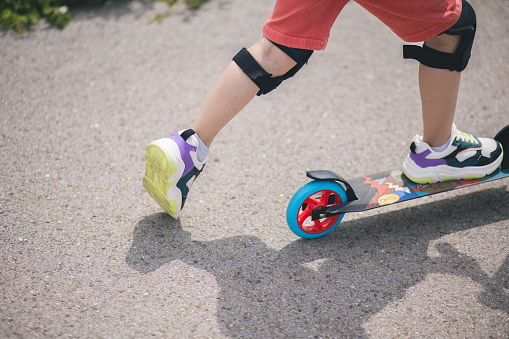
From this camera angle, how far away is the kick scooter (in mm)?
1899

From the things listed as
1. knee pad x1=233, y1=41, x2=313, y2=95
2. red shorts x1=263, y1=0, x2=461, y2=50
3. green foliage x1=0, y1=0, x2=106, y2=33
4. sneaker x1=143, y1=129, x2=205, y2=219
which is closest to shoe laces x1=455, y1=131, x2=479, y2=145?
red shorts x1=263, y1=0, x2=461, y2=50

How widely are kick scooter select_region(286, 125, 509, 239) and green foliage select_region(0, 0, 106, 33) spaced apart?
2.73 metres

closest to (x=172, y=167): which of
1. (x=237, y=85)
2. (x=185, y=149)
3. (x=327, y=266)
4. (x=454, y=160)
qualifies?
(x=185, y=149)

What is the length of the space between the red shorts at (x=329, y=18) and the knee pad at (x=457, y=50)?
58 mm

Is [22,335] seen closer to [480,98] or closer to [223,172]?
[223,172]

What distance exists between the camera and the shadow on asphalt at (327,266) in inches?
65.3

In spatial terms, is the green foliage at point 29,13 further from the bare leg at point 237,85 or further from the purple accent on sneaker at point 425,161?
the purple accent on sneaker at point 425,161

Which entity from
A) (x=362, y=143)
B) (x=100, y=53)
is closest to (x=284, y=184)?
(x=362, y=143)

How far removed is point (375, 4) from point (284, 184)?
40.0 inches

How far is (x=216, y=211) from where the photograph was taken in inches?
85.4

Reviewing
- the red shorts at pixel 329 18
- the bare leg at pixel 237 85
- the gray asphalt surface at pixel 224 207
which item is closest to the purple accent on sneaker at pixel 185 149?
the bare leg at pixel 237 85

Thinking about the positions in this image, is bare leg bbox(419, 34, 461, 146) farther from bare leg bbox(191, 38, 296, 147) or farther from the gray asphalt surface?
bare leg bbox(191, 38, 296, 147)

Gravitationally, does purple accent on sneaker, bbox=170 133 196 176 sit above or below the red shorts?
below

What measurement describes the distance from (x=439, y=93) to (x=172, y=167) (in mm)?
1179
